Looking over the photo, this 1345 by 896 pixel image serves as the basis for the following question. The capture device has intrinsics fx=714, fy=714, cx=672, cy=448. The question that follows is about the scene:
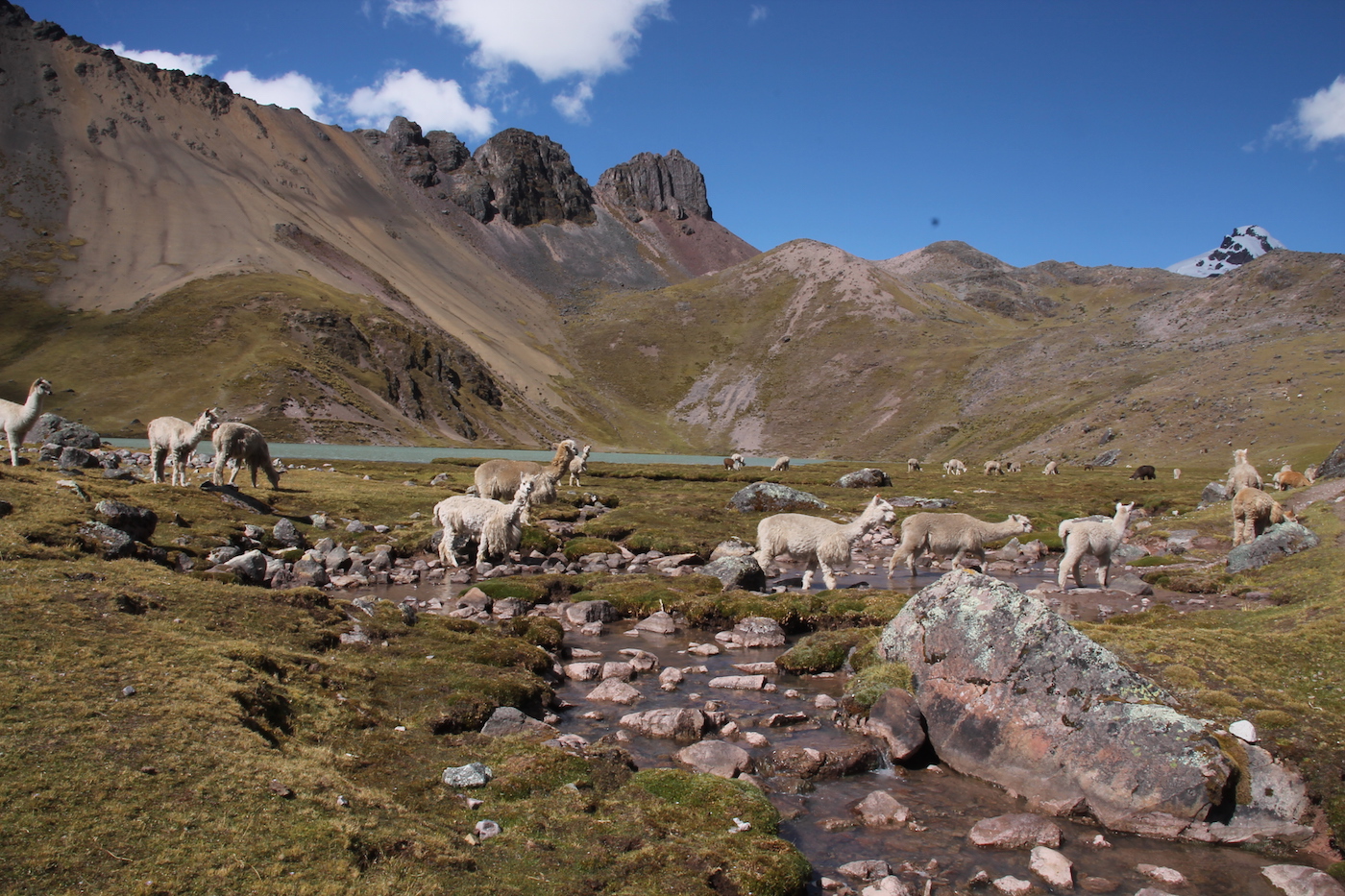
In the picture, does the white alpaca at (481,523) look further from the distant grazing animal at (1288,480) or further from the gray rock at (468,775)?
the distant grazing animal at (1288,480)

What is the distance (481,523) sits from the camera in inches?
1149

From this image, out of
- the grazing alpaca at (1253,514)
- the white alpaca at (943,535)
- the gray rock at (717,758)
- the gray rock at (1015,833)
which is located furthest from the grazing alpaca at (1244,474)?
the gray rock at (717,758)

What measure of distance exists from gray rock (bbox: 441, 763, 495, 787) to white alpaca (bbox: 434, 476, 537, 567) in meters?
19.0

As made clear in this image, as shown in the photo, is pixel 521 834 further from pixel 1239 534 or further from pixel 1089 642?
pixel 1239 534

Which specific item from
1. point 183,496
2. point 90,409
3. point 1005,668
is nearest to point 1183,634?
point 1005,668

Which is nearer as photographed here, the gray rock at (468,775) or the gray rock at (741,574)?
the gray rock at (468,775)

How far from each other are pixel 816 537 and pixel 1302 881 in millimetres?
16961

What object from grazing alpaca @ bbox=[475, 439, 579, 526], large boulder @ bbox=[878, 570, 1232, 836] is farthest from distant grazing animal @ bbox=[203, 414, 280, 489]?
large boulder @ bbox=[878, 570, 1232, 836]

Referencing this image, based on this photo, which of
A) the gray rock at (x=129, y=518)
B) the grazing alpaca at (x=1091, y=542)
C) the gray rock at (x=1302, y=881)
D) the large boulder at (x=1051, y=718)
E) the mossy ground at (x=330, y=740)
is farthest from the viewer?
the grazing alpaca at (x=1091, y=542)

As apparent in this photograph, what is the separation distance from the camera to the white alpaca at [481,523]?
28547 mm

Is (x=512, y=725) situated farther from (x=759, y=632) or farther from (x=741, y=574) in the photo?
(x=741, y=574)

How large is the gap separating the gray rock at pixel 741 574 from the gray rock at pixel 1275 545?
52.3 feet

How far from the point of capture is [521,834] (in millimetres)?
8570

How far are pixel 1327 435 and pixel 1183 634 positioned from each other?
276 feet
